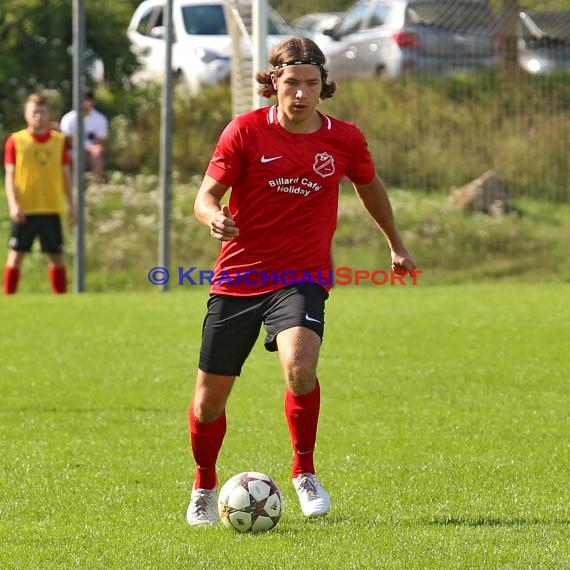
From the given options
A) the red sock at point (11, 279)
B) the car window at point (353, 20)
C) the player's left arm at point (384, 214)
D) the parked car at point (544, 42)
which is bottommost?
the red sock at point (11, 279)

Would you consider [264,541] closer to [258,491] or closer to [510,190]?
[258,491]

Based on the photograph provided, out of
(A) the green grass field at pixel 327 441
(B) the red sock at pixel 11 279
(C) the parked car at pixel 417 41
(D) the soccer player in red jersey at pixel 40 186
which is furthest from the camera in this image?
(C) the parked car at pixel 417 41

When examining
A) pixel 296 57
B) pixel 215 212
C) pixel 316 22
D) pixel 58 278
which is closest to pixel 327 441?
pixel 215 212

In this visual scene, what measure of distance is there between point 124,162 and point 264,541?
15719 mm

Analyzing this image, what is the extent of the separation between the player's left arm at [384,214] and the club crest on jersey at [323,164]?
1.05 feet

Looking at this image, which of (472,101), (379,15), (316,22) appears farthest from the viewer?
(316,22)

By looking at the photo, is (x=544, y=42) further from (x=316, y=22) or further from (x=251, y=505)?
(x=251, y=505)

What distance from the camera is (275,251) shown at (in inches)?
225

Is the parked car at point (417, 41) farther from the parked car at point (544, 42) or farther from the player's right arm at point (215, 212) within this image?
the player's right arm at point (215, 212)

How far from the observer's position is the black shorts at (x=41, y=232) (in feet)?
48.0

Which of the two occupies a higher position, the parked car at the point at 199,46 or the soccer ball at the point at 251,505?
the parked car at the point at 199,46

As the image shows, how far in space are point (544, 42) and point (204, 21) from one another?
5806 millimetres

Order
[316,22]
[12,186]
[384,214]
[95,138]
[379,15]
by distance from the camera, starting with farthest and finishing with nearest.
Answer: [316,22]
[379,15]
[95,138]
[12,186]
[384,214]

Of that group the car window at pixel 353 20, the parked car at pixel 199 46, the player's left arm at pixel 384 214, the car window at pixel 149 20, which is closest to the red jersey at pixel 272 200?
the player's left arm at pixel 384 214
